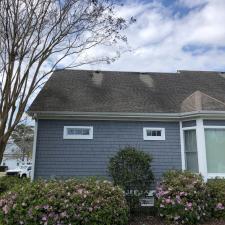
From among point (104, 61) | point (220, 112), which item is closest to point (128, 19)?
point (104, 61)

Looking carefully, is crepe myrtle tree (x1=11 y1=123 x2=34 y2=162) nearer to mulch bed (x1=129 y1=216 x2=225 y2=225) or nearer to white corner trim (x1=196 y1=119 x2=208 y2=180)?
white corner trim (x1=196 y1=119 x2=208 y2=180)

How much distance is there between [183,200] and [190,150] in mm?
2965

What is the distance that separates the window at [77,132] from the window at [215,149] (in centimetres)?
408

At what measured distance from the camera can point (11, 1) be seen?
866cm

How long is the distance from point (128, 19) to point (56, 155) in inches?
211

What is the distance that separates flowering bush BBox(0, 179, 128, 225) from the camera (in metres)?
6.25

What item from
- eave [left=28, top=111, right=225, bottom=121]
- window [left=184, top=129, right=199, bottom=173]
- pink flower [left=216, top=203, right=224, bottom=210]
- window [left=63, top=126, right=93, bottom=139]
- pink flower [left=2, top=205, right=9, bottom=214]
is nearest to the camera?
pink flower [left=2, top=205, right=9, bottom=214]

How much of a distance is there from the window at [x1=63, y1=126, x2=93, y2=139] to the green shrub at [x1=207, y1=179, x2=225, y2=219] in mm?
4376

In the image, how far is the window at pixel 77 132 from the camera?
9.95 metres

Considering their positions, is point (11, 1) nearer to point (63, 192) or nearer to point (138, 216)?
point (63, 192)

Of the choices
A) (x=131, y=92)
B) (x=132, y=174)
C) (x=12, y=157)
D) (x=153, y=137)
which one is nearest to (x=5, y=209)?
(x=132, y=174)

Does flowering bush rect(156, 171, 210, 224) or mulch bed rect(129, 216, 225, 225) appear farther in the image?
mulch bed rect(129, 216, 225, 225)

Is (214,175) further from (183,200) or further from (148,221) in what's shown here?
(148,221)

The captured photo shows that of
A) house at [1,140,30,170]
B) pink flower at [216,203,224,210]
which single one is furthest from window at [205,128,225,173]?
house at [1,140,30,170]
